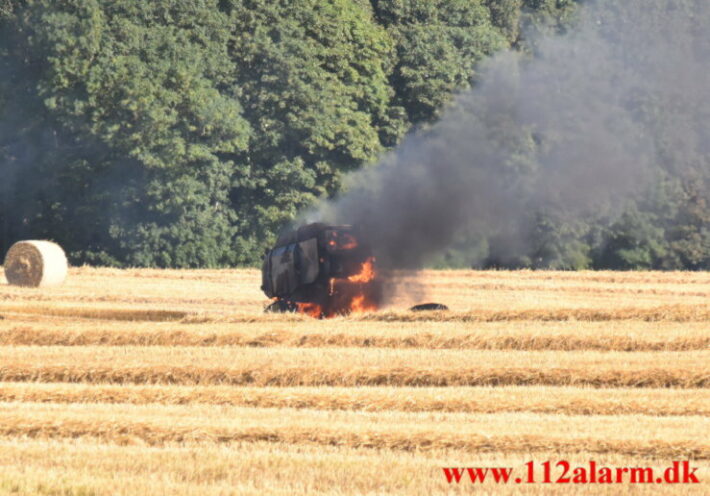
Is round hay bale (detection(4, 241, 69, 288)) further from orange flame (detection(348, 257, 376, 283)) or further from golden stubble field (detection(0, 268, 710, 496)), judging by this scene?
orange flame (detection(348, 257, 376, 283))

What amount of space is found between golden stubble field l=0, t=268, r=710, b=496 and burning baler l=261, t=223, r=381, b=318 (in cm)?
175

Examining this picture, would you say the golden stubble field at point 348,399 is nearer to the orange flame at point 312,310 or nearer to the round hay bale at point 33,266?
the orange flame at point 312,310

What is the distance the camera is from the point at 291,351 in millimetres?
25719

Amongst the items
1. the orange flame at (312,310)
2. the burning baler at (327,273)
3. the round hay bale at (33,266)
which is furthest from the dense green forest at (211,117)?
the orange flame at (312,310)

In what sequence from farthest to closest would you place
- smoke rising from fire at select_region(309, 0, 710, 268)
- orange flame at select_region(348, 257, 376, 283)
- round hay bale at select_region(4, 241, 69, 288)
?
round hay bale at select_region(4, 241, 69, 288)
orange flame at select_region(348, 257, 376, 283)
smoke rising from fire at select_region(309, 0, 710, 268)

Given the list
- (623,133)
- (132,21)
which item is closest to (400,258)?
(623,133)

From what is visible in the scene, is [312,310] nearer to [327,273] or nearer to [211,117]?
[327,273]

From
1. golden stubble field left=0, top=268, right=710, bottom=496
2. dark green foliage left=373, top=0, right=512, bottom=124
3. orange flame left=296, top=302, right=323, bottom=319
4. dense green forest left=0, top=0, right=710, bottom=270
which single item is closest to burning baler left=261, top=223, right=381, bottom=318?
orange flame left=296, top=302, right=323, bottom=319

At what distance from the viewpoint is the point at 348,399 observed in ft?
64.3

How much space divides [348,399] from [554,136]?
617 inches

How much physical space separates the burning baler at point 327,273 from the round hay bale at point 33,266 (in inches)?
681

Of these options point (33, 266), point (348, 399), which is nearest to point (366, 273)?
point (348, 399)

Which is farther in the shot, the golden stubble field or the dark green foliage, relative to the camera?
the dark green foliage

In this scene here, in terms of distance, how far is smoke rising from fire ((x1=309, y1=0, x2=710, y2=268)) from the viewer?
3019cm
